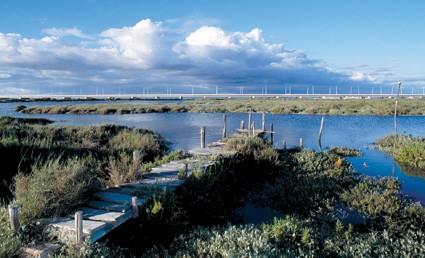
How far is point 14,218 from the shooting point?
681cm

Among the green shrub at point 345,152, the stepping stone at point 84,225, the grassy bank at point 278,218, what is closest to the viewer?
the stepping stone at point 84,225

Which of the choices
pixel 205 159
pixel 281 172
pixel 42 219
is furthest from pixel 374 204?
pixel 42 219

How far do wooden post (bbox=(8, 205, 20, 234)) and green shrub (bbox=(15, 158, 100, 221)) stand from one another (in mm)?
554

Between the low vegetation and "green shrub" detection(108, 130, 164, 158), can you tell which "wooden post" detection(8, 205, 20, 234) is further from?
"green shrub" detection(108, 130, 164, 158)

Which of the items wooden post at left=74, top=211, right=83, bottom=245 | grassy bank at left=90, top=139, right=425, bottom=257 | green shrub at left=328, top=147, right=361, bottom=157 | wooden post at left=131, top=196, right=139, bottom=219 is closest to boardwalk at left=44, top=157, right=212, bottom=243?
wooden post at left=131, top=196, right=139, bottom=219

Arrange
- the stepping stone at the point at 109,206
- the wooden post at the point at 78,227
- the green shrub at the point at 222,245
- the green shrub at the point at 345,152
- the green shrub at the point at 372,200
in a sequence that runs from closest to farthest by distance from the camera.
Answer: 1. the wooden post at the point at 78,227
2. the green shrub at the point at 222,245
3. the stepping stone at the point at 109,206
4. the green shrub at the point at 372,200
5. the green shrub at the point at 345,152

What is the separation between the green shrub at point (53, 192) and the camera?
7.68 m

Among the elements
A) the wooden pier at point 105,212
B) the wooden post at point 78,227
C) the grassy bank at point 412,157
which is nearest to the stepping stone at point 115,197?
the wooden pier at point 105,212

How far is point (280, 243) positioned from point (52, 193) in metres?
4.99

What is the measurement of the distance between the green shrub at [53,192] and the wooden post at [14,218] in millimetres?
554

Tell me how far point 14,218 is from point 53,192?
1.23m

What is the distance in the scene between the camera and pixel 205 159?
47.8 feet

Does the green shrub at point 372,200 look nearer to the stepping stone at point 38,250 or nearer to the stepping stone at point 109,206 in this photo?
the stepping stone at point 109,206

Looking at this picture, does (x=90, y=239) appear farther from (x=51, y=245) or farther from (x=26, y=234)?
(x=26, y=234)
